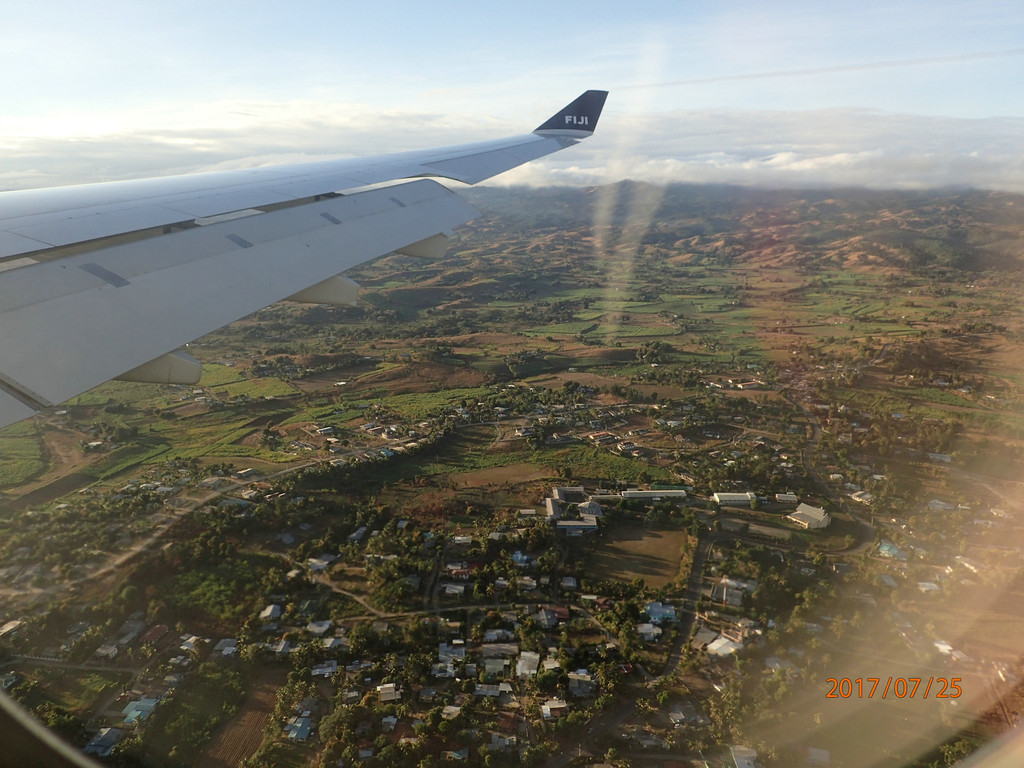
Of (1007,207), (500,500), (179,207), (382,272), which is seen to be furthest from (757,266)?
(179,207)

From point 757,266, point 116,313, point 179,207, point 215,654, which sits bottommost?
point 757,266

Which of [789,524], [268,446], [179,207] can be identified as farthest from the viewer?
[268,446]

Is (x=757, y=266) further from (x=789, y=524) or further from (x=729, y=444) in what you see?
(x=789, y=524)

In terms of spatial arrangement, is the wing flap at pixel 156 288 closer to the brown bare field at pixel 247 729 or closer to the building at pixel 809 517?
the brown bare field at pixel 247 729

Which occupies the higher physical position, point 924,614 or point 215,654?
point 215,654

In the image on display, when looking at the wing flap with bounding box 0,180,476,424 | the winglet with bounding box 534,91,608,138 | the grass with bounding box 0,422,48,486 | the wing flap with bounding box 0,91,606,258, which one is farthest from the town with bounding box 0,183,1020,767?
the winglet with bounding box 534,91,608,138

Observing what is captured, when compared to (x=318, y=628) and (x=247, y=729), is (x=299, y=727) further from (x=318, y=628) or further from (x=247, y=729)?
(x=318, y=628)
